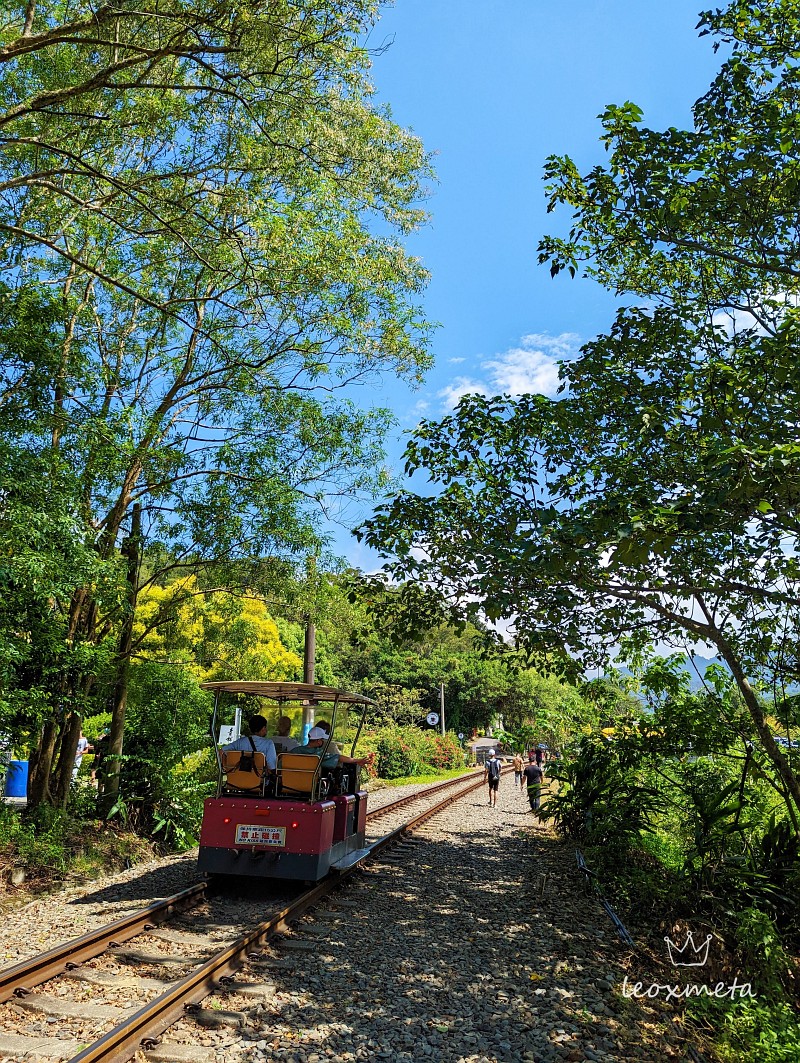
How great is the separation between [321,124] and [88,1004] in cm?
893

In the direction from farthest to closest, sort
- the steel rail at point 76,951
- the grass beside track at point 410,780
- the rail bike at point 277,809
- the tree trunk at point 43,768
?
1. the grass beside track at point 410,780
2. the tree trunk at point 43,768
3. the rail bike at point 277,809
4. the steel rail at point 76,951

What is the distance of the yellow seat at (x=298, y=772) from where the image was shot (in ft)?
27.8

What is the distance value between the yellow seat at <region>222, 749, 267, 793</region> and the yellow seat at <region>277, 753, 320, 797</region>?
231 mm

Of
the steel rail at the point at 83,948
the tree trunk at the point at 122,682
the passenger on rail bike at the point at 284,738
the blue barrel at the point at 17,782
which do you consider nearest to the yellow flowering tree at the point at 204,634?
the tree trunk at the point at 122,682

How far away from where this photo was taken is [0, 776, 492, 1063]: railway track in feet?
14.4

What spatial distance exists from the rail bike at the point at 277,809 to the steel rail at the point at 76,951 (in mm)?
902

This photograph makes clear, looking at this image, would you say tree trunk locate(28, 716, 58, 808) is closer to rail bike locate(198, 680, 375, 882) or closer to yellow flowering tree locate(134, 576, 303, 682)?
yellow flowering tree locate(134, 576, 303, 682)

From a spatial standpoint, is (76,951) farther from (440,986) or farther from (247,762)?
(247,762)

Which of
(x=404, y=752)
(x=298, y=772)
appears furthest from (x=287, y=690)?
(x=404, y=752)

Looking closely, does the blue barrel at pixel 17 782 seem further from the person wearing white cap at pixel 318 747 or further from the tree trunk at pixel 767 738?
A: the tree trunk at pixel 767 738

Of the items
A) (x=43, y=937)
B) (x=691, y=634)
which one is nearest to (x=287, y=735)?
(x=43, y=937)

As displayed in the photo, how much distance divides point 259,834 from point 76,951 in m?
2.64

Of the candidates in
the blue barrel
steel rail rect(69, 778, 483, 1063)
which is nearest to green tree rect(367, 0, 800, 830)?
steel rail rect(69, 778, 483, 1063)

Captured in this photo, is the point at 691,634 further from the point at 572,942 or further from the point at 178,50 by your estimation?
the point at 178,50
